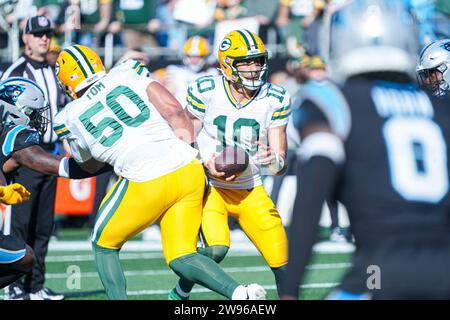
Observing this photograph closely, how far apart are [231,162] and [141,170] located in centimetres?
61

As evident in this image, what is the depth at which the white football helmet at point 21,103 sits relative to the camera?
528 cm

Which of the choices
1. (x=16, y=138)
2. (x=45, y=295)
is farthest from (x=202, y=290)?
(x=16, y=138)

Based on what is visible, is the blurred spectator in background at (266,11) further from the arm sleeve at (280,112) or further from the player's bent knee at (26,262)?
the player's bent knee at (26,262)

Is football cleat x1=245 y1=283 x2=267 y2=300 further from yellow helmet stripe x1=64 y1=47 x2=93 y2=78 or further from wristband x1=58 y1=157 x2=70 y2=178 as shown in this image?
yellow helmet stripe x1=64 y1=47 x2=93 y2=78

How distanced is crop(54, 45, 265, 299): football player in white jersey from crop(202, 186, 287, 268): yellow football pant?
45cm

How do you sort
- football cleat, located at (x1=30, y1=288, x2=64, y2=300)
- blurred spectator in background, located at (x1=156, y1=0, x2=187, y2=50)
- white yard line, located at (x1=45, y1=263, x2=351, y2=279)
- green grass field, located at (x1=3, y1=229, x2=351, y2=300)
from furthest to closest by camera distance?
blurred spectator in background, located at (x1=156, y1=0, x2=187, y2=50) → white yard line, located at (x1=45, y1=263, x2=351, y2=279) → green grass field, located at (x1=3, y1=229, x2=351, y2=300) → football cleat, located at (x1=30, y1=288, x2=64, y2=300)

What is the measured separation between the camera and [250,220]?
536 cm

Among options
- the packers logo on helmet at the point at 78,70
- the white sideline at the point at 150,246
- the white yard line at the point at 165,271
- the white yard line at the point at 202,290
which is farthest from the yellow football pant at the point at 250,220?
the white sideline at the point at 150,246

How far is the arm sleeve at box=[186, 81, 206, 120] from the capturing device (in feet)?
18.3

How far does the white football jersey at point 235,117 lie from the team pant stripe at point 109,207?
0.82 metres

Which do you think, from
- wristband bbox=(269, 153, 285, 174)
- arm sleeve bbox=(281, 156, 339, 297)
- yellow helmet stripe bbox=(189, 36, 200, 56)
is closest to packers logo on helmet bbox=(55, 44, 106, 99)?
wristband bbox=(269, 153, 285, 174)

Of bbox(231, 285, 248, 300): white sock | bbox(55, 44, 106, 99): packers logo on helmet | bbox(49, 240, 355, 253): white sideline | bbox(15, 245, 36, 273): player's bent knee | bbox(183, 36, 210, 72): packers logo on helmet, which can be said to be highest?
bbox(55, 44, 106, 99): packers logo on helmet

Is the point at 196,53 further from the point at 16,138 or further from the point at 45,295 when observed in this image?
the point at 16,138
